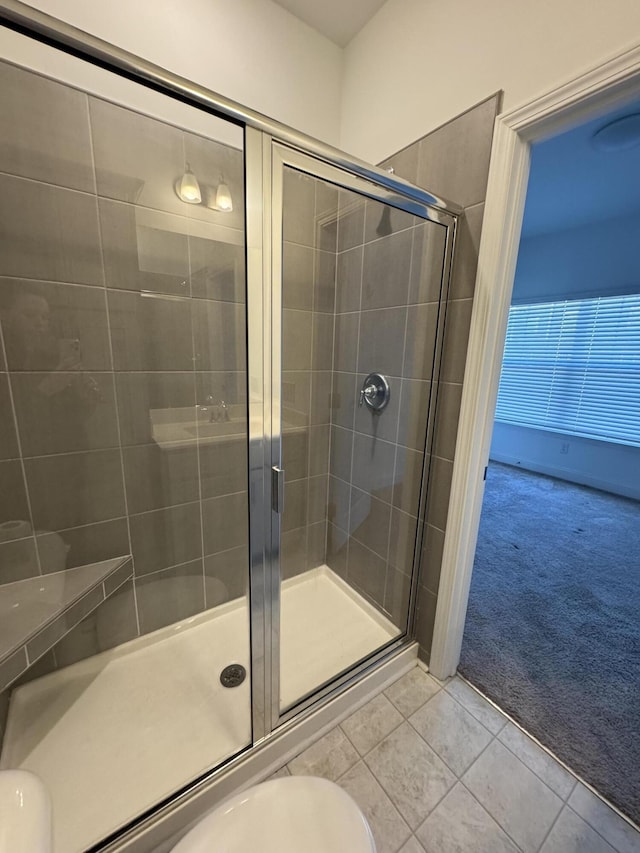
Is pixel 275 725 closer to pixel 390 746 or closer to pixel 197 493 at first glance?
pixel 390 746

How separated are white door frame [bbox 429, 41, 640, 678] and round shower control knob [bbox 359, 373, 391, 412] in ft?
1.40

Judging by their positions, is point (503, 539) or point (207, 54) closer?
point (207, 54)

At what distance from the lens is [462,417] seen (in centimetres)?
124

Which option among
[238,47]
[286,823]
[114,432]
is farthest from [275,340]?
[238,47]

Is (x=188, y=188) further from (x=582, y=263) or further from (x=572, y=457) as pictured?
(x=572, y=457)

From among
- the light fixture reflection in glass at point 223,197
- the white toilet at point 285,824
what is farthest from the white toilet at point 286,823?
the light fixture reflection in glass at point 223,197

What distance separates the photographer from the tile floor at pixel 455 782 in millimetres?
997

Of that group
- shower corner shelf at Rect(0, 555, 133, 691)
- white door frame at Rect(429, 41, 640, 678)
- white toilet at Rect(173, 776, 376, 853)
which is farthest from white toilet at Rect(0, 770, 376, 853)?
white door frame at Rect(429, 41, 640, 678)

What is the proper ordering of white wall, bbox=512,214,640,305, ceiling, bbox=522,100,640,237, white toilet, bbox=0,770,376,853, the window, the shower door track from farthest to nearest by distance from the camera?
the window → white wall, bbox=512,214,640,305 → ceiling, bbox=522,100,640,237 → white toilet, bbox=0,770,376,853 → the shower door track

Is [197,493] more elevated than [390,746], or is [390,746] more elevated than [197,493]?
[197,493]

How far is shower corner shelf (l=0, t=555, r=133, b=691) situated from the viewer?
102cm

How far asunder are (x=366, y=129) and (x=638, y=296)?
3374 millimetres

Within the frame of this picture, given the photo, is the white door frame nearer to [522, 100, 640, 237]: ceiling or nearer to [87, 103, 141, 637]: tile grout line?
[522, 100, 640, 237]: ceiling

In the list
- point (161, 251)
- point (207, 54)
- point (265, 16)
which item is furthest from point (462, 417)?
point (265, 16)
